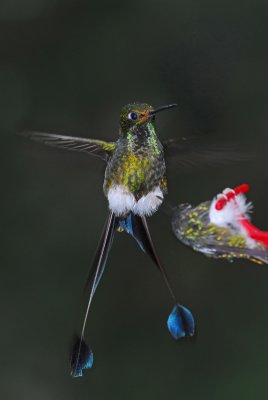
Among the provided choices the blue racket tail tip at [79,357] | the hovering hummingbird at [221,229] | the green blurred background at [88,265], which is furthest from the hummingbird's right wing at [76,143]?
the green blurred background at [88,265]

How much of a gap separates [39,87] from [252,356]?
1273 millimetres

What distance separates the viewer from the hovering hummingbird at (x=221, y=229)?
3.11ft

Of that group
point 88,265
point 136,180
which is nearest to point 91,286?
point 136,180

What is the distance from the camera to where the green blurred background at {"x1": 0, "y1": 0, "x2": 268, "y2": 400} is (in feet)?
8.17

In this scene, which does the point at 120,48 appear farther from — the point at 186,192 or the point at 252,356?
the point at 252,356

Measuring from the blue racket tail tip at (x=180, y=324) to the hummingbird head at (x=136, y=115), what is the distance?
27 centimetres

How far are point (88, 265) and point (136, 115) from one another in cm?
144

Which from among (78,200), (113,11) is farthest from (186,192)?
(113,11)

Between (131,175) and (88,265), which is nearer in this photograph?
(131,175)

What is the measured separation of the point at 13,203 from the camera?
2627mm

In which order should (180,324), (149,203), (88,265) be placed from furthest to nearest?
1. (88,265)
2. (149,203)
3. (180,324)

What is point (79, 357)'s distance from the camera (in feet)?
3.08

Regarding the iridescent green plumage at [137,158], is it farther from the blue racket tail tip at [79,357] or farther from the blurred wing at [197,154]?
the blue racket tail tip at [79,357]

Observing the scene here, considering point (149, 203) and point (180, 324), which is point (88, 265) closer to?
point (149, 203)
